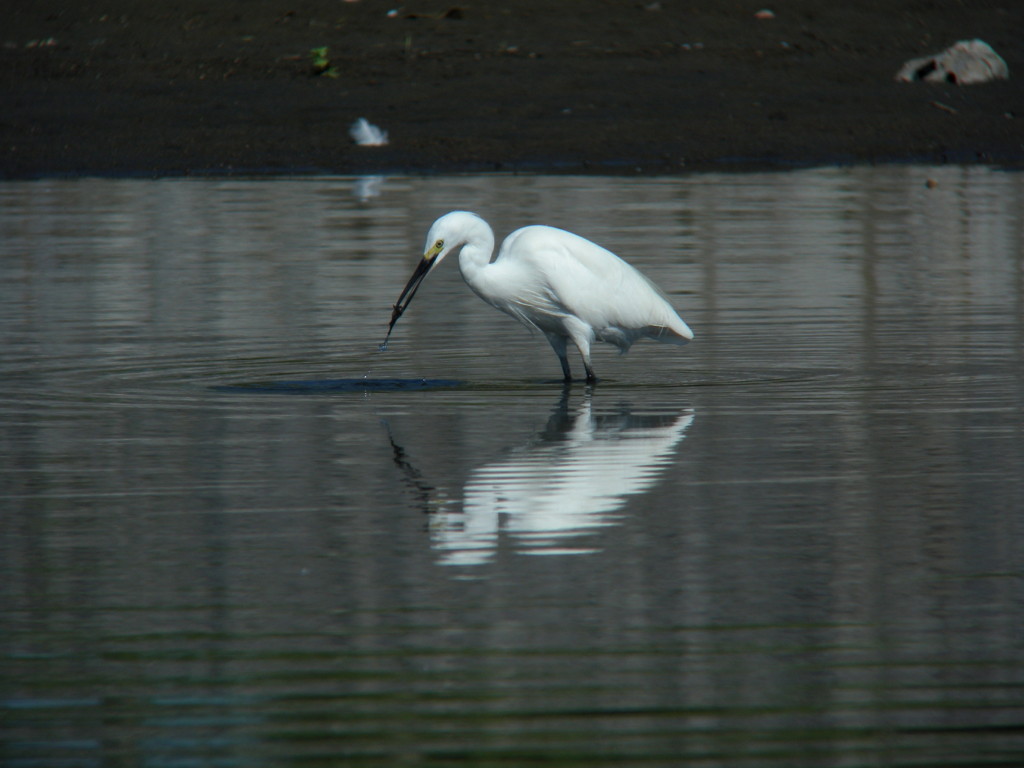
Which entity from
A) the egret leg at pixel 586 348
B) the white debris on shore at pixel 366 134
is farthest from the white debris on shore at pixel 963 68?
the egret leg at pixel 586 348

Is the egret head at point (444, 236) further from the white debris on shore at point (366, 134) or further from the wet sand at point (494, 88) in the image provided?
the white debris on shore at point (366, 134)

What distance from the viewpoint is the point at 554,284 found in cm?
905

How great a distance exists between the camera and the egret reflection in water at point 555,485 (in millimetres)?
5602

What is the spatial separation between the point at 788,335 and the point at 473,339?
163cm

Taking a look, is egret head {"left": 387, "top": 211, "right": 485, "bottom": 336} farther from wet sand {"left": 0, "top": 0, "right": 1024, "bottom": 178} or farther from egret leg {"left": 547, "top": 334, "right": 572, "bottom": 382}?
wet sand {"left": 0, "top": 0, "right": 1024, "bottom": 178}

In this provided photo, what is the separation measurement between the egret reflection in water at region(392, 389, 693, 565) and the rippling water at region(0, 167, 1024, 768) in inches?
0.8

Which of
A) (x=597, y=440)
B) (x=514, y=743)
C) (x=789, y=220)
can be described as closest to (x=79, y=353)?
(x=597, y=440)

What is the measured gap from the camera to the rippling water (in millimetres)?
4074

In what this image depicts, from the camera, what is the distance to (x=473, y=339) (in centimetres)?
1041

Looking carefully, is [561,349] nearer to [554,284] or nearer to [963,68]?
[554,284]

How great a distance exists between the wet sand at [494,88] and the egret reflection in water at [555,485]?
1384cm

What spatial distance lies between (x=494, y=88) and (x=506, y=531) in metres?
18.5

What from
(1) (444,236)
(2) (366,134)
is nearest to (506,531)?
(1) (444,236)

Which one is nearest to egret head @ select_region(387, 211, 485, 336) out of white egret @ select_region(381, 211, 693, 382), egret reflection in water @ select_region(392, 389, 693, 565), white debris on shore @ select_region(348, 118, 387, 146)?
white egret @ select_region(381, 211, 693, 382)
